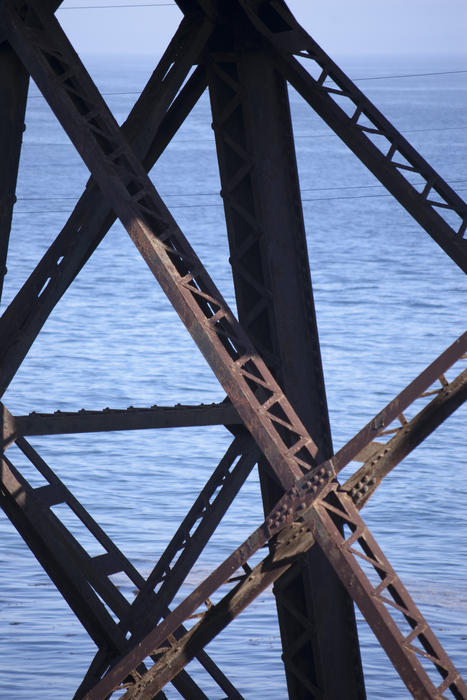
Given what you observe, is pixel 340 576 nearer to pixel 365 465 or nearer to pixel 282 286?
Answer: pixel 365 465

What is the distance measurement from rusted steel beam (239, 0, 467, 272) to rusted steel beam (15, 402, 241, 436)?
1.77 metres

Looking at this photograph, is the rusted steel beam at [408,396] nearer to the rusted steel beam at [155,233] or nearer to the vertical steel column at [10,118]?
the rusted steel beam at [155,233]

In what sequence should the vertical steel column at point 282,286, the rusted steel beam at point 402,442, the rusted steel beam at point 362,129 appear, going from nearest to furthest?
the rusted steel beam at point 402,442
the rusted steel beam at point 362,129
the vertical steel column at point 282,286

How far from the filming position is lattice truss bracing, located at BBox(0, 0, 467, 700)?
8086mm

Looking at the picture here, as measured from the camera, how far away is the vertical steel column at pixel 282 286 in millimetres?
10023

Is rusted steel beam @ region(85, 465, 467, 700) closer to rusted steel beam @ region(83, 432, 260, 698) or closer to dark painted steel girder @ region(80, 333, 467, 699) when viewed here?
dark painted steel girder @ region(80, 333, 467, 699)

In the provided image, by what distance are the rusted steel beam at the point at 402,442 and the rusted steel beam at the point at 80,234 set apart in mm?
2123

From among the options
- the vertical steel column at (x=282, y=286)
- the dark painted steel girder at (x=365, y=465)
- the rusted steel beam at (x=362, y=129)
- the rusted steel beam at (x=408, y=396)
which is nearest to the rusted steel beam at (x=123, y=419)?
the vertical steel column at (x=282, y=286)

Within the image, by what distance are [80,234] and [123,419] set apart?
116cm

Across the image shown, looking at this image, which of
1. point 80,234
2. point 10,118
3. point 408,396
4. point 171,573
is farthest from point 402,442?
point 10,118

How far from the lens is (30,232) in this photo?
53.9 metres

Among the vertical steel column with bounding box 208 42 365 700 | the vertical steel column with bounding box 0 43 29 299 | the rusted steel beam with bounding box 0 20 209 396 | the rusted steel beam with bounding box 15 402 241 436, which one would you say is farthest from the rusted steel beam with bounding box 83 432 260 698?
the vertical steel column with bounding box 0 43 29 299

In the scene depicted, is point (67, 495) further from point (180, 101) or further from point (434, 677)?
point (434, 677)

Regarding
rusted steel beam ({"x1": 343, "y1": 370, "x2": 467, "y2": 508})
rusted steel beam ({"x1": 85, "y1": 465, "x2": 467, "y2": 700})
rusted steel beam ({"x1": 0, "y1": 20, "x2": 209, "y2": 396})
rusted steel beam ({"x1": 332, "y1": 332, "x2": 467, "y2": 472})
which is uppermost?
rusted steel beam ({"x1": 0, "y1": 20, "x2": 209, "y2": 396})
